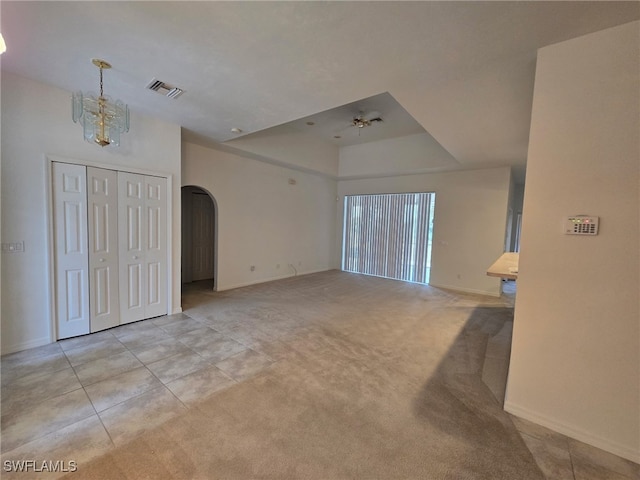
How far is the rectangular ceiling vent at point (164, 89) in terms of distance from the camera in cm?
272

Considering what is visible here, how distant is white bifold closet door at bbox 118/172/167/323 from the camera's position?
3.58 metres

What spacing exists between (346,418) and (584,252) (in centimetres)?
204

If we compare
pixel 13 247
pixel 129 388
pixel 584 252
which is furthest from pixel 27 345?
pixel 584 252

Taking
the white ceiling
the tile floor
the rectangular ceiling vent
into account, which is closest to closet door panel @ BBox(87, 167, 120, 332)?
the tile floor

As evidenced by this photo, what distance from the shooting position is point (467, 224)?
5930mm

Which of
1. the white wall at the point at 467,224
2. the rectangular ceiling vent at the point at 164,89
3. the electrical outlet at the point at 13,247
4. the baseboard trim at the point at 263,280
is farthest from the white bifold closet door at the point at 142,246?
the white wall at the point at 467,224

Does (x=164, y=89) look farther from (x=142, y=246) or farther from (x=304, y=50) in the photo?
(x=142, y=246)

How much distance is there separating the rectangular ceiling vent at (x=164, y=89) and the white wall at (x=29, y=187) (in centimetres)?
113

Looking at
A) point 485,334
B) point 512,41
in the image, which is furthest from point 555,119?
point 485,334

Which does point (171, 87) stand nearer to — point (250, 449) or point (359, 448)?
point (250, 449)

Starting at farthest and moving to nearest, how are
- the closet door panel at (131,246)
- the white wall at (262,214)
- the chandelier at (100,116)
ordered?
the white wall at (262,214)
the closet door panel at (131,246)
the chandelier at (100,116)

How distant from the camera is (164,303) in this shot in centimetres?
407

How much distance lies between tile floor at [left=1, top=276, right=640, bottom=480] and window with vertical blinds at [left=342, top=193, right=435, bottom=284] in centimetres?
415
